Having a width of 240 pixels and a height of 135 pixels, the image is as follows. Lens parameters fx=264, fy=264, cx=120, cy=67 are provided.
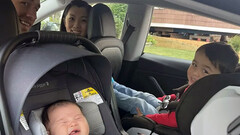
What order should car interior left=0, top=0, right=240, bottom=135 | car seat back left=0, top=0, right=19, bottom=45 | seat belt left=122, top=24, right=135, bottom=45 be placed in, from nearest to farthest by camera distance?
car interior left=0, top=0, right=240, bottom=135
car seat back left=0, top=0, right=19, bottom=45
seat belt left=122, top=24, right=135, bottom=45

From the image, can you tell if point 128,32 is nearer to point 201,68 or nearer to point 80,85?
point 201,68

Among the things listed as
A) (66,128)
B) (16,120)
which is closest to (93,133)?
(66,128)

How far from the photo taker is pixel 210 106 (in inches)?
58.3

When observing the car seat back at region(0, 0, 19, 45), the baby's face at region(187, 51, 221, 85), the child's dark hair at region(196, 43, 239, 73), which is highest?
the car seat back at region(0, 0, 19, 45)

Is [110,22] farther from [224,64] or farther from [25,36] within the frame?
[25,36]

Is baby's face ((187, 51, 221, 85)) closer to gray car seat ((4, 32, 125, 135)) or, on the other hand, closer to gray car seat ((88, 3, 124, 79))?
gray car seat ((4, 32, 125, 135))

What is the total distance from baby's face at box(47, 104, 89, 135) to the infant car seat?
63 centimetres

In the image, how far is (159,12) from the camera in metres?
3.44

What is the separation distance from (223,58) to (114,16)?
75.0 inches

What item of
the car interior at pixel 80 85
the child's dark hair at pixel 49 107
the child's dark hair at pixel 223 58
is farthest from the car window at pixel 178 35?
the child's dark hair at pixel 49 107

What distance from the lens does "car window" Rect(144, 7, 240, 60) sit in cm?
307

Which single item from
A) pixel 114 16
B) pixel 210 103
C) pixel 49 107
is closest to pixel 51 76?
pixel 49 107

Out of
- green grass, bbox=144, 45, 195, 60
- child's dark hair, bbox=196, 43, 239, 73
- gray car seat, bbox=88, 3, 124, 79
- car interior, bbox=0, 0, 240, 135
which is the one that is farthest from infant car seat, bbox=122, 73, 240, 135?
green grass, bbox=144, 45, 195, 60

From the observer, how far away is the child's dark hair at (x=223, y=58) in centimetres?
185
